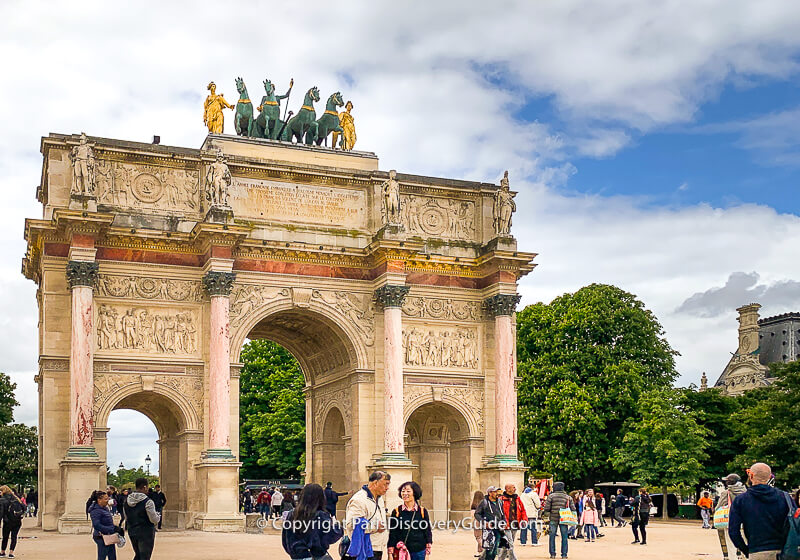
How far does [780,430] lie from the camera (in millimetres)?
45781

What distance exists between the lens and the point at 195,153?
119 ft

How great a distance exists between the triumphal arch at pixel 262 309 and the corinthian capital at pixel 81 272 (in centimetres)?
6

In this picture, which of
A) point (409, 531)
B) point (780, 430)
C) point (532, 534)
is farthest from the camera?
point (780, 430)

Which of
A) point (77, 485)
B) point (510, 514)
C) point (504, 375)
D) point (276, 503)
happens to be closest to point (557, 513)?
point (510, 514)

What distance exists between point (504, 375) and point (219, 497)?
36.3 feet

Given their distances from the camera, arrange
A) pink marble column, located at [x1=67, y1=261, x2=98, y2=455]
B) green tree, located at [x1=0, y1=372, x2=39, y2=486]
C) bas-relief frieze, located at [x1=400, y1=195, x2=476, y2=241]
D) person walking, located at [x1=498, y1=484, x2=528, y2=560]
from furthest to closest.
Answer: green tree, located at [x1=0, y1=372, x2=39, y2=486], bas-relief frieze, located at [x1=400, y1=195, x2=476, y2=241], pink marble column, located at [x1=67, y1=261, x2=98, y2=455], person walking, located at [x1=498, y1=484, x2=528, y2=560]

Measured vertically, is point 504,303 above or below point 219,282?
below

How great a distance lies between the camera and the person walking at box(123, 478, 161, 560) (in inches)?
575

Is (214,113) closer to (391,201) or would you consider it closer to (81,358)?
(391,201)

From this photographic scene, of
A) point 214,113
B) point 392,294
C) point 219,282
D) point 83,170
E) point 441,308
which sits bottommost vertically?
point 441,308

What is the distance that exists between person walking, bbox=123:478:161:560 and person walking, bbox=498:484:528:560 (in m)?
6.15

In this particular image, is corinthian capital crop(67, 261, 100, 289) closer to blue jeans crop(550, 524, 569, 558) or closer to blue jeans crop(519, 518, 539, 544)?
blue jeans crop(519, 518, 539, 544)

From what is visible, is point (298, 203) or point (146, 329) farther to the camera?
point (298, 203)

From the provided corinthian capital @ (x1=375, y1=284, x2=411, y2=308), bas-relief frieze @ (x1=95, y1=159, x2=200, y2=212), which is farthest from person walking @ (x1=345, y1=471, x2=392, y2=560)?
bas-relief frieze @ (x1=95, y1=159, x2=200, y2=212)
